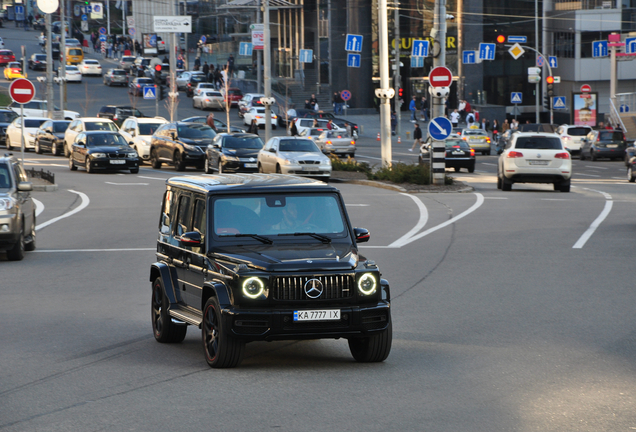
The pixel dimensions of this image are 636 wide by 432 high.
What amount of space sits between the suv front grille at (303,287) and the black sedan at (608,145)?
46197mm

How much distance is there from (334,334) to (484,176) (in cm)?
3144

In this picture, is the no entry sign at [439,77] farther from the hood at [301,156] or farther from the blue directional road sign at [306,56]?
the blue directional road sign at [306,56]

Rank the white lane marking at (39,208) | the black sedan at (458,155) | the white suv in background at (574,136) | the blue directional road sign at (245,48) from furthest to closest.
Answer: the blue directional road sign at (245,48)
the white suv in background at (574,136)
the black sedan at (458,155)
the white lane marking at (39,208)

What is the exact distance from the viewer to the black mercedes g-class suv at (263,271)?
797 cm

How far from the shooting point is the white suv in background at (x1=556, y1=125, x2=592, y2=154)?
180ft

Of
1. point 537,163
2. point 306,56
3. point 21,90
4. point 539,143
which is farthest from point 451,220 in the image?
point 306,56

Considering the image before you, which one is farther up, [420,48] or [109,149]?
[420,48]

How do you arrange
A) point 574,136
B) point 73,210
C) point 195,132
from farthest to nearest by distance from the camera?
point 574,136 → point 195,132 → point 73,210

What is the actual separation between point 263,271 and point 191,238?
38.7 inches

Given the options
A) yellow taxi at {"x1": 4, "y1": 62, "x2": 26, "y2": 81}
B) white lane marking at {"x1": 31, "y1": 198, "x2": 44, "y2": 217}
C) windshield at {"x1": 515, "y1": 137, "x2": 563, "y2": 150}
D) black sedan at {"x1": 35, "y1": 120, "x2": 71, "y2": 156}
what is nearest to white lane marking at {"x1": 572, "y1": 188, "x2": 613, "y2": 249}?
windshield at {"x1": 515, "y1": 137, "x2": 563, "y2": 150}

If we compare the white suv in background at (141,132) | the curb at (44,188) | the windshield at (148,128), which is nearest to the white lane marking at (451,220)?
the curb at (44,188)

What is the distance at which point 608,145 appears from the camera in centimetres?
5178

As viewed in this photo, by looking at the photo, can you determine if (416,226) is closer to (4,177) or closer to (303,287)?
(4,177)

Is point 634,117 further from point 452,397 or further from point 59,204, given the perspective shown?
point 452,397
